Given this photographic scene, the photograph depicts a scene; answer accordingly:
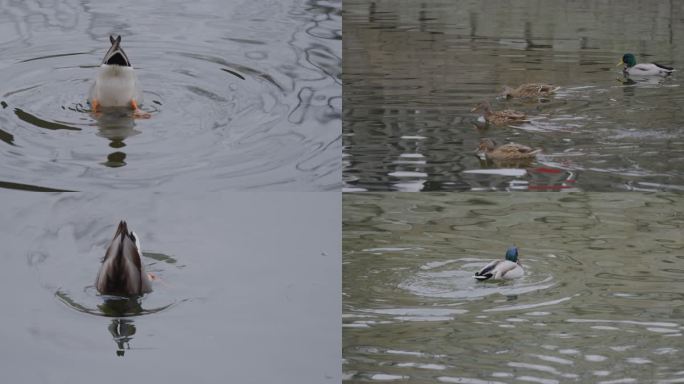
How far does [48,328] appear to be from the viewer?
17.9ft

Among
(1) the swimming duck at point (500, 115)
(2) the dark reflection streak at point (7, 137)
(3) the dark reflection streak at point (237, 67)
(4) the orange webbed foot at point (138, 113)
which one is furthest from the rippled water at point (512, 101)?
(2) the dark reflection streak at point (7, 137)

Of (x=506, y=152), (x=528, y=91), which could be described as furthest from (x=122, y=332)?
(x=528, y=91)

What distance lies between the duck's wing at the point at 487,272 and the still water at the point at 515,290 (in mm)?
65

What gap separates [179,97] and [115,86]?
546 mm

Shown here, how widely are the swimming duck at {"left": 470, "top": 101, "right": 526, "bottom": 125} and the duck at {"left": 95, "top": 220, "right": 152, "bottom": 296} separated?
11.5ft

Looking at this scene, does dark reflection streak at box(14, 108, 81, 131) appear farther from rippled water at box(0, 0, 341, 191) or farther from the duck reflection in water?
the duck reflection in water

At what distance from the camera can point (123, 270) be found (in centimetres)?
574

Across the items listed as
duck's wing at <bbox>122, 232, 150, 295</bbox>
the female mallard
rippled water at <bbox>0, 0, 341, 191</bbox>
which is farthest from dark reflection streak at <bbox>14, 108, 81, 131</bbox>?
the female mallard

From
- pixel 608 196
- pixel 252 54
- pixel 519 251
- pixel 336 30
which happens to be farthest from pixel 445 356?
pixel 336 30

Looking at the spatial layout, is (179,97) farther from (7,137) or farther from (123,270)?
(123,270)

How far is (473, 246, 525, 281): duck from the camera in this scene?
6418 mm

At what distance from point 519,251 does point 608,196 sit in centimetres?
75

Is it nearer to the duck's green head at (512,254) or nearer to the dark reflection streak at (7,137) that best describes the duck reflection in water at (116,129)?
the dark reflection streak at (7,137)

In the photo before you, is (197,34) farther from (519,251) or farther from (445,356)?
(445,356)
